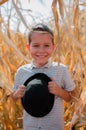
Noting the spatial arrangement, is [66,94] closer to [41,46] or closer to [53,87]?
[53,87]

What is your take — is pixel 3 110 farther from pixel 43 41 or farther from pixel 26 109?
pixel 43 41

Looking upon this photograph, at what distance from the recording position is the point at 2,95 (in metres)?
1.71

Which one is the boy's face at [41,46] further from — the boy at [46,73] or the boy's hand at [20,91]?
the boy's hand at [20,91]

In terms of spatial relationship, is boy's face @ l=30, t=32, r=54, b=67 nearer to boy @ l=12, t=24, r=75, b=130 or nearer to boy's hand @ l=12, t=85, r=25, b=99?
boy @ l=12, t=24, r=75, b=130

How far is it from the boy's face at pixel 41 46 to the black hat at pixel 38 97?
0.06 meters

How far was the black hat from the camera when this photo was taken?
1323 millimetres

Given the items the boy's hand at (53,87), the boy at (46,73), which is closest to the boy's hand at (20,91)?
the boy at (46,73)

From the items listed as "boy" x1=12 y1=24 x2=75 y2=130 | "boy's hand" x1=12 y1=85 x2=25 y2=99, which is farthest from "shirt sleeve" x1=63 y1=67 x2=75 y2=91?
"boy's hand" x1=12 y1=85 x2=25 y2=99

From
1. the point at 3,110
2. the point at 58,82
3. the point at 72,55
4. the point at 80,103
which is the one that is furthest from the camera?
the point at 3,110

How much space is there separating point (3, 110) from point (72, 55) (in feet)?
1.20

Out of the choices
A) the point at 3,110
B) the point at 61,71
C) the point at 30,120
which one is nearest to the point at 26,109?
the point at 30,120

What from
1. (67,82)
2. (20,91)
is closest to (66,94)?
(67,82)

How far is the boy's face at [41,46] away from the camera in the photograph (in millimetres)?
1370

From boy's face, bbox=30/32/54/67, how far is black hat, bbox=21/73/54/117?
6 centimetres
